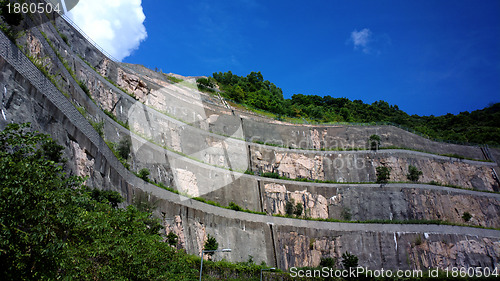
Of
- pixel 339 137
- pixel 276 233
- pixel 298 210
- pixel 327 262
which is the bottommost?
pixel 327 262

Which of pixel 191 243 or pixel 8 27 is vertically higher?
pixel 8 27

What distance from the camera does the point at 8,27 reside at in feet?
68.1

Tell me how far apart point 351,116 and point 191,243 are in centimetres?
6058

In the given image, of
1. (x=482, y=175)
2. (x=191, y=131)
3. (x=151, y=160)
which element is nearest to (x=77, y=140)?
(x=151, y=160)

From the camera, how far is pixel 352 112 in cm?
8769

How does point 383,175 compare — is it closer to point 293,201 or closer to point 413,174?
point 413,174

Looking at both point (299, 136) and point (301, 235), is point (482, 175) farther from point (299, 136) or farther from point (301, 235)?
point (301, 235)

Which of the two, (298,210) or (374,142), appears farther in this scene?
(374,142)

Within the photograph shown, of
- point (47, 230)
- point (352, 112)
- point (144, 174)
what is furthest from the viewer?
point (352, 112)

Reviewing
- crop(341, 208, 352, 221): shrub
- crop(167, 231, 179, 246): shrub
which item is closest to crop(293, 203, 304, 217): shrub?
crop(341, 208, 352, 221): shrub

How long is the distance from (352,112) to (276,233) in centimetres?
5600

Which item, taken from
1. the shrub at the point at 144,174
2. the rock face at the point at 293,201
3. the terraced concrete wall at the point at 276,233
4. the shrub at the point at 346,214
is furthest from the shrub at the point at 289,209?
the shrub at the point at 144,174

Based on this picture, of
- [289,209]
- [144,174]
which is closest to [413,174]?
[289,209]

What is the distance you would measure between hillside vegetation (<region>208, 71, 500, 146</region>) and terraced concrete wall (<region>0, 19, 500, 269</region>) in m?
28.4
